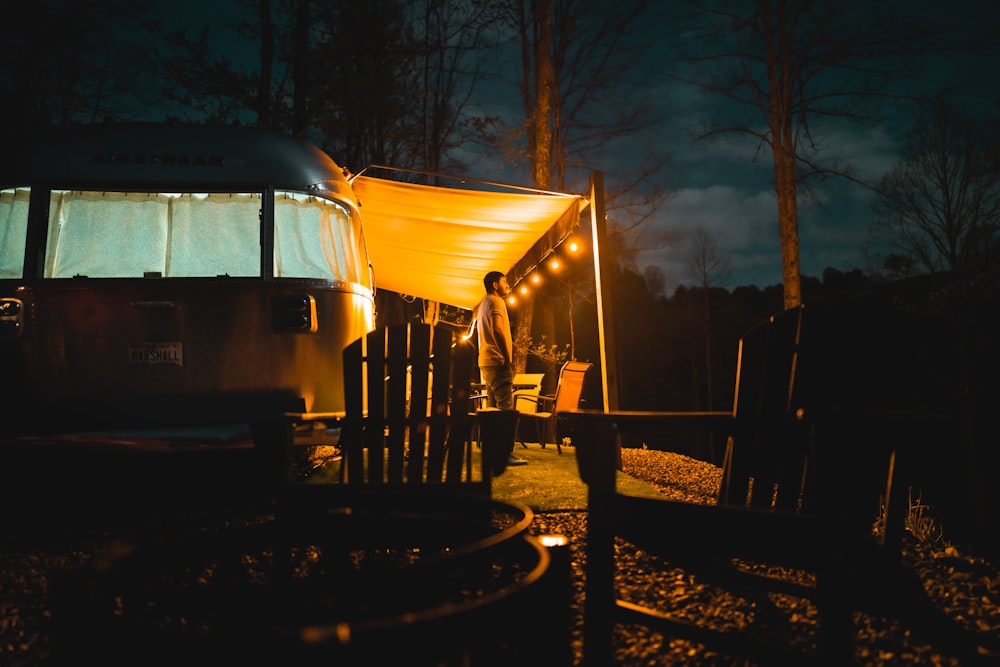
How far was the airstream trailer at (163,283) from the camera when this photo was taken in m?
4.29

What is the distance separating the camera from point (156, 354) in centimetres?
436

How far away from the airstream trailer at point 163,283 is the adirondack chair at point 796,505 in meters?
3.13

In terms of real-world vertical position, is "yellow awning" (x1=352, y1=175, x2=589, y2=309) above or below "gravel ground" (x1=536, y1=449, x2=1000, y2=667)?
above

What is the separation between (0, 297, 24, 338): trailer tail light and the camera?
4219mm

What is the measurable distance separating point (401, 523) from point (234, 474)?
443 centimetres

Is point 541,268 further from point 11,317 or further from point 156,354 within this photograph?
point 11,317

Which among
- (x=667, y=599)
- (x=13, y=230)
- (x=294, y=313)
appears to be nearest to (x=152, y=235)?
(x=13, y=230)

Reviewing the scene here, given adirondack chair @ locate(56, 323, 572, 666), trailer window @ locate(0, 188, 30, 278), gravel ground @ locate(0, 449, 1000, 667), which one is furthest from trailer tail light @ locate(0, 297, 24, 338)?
adirondack chair @ locate(56, 323, 572, 666)

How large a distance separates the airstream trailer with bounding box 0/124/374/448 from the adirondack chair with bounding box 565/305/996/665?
313 cm

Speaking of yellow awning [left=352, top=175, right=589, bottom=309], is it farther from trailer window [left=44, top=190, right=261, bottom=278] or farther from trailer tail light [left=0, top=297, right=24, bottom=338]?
trailer tail light [left=0, top=297, right=24, bottom=338]

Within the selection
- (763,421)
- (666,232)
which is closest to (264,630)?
(763,421)

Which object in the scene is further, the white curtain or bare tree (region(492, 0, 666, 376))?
bare tree (region(492, 0, 666, 376))

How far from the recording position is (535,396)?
839 cm

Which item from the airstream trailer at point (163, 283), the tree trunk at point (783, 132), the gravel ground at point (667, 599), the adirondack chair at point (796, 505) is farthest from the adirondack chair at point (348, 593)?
the tree trunk at point (783, 132)
